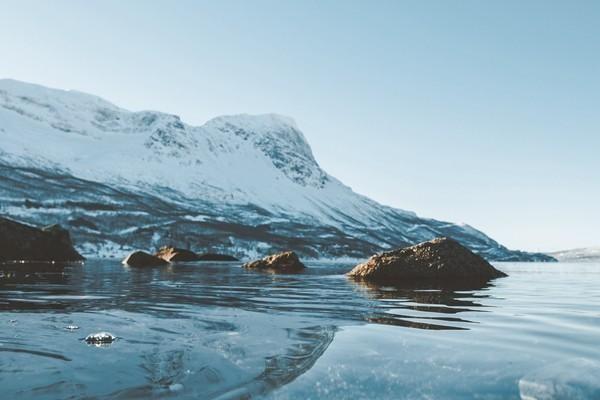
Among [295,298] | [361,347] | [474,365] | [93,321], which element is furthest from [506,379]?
[295,298]

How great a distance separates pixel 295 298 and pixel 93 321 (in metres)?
6.49

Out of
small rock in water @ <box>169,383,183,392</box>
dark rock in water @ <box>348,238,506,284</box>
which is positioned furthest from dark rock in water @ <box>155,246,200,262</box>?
small rock in water @ <box>169,383,183,392</box>

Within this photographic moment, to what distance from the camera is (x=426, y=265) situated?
22922 millimetres

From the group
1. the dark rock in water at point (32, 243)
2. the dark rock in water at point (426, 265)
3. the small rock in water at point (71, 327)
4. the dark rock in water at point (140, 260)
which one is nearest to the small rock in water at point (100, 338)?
the small rock in water at point (71, 327)

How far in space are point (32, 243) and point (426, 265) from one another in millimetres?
46466

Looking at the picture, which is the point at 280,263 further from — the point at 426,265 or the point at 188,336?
the point at 188,336

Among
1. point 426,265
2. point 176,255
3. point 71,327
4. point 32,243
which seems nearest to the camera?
point 71,327

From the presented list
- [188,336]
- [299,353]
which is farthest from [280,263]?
[299,353]

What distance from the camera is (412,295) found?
14.8 meters

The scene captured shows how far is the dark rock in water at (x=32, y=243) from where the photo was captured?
171 feet

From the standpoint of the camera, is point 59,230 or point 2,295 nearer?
point 2,295

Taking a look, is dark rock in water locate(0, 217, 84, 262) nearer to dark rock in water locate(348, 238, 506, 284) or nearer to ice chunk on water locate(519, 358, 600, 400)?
dark rock in water locate(348, 238, 506, 284)

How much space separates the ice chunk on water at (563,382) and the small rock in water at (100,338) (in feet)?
16.2

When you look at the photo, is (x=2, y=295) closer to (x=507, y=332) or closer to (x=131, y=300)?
(x=131, y=300)
